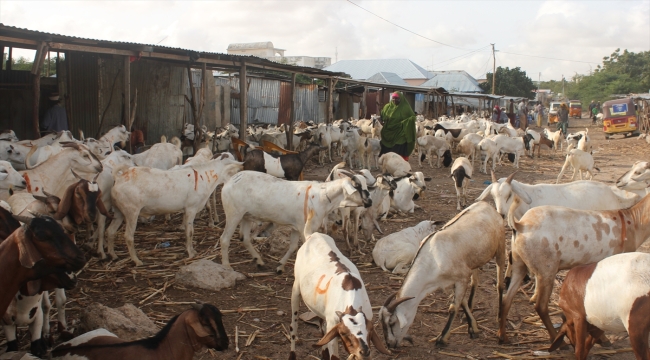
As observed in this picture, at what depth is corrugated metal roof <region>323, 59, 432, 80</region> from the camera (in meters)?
52.4

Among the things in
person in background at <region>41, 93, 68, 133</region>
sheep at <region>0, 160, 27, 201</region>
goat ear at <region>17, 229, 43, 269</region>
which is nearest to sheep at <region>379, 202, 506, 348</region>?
goat ear at <region>17, 229, 43, 269</region>

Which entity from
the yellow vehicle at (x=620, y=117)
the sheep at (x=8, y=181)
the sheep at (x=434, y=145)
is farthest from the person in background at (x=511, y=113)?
the sheep at (x=8, y=181)

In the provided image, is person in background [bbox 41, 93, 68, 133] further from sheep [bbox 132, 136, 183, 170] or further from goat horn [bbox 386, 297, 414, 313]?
goat horn [bbox 386, 297, 414, 313]

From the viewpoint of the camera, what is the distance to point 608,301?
13.8 ft

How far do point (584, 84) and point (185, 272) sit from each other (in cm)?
8427

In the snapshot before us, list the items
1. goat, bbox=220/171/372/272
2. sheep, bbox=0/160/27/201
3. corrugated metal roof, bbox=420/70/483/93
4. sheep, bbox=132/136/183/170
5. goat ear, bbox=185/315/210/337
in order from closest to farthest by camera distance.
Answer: goat ear, bbox=185/315/210/337 → sheep, bbox=0/160/27/201 → goat, bbox=220/171/372/272 → sheep, bbox=132/136/183/170 → corrugated metal roof, bbox=420/70/483/93

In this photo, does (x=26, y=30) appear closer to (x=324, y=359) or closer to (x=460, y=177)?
(x=324, y=359)

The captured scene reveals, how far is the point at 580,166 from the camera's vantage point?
43.8 feet

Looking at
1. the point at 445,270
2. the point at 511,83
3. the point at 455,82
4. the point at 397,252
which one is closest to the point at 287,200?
the point at 397,252

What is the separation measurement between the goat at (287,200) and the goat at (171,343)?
10.1 feet

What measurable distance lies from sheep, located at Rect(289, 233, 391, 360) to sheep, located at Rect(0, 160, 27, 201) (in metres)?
3.99

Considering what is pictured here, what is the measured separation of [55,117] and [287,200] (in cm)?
778

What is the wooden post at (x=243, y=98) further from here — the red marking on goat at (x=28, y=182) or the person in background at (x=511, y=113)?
the person in background at (x=511, y=113)

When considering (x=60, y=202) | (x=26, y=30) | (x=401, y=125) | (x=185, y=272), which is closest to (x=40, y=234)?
(x=60, y=202)
